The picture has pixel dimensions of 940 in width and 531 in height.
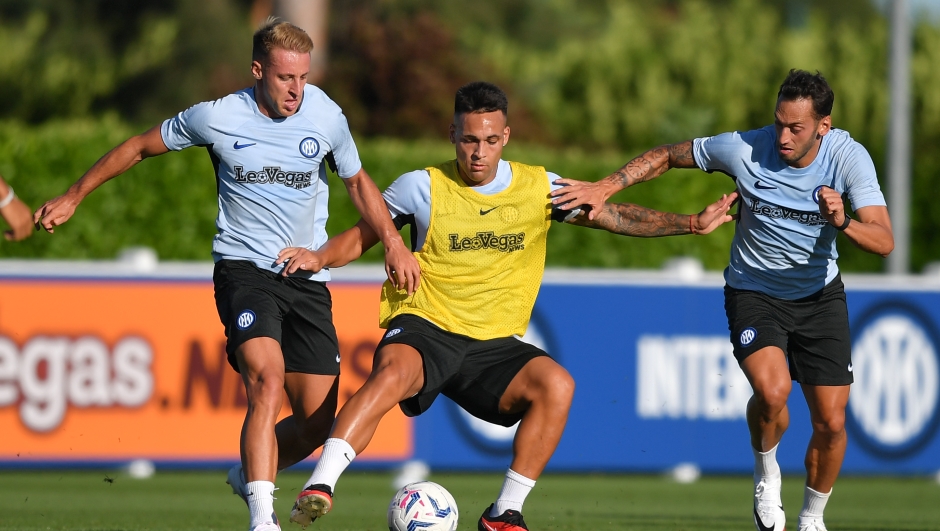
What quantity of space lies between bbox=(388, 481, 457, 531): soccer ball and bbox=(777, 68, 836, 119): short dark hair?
116 inches

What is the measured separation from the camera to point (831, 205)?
7.47 m

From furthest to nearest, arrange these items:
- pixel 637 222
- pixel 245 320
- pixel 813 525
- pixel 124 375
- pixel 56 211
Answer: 1. pixel 124 375
2. pixel 813 525
3. pixel 637 222
4. pixel 56 211
5. pixel 245 320

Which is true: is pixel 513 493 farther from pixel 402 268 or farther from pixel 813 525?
pixel 813 525

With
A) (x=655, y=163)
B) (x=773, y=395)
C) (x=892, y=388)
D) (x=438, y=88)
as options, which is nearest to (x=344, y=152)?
(x=655, y=163)

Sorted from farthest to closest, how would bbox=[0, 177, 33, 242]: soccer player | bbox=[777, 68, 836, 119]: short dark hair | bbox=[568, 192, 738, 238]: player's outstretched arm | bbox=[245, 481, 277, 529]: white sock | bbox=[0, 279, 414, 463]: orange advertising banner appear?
bbox=[0, 279, 414, 463]: orange advertising banner
bbox=[568, 192, 738, 238]: player's outstretched arm
bbox=[777, 68, 836, 119]: short dark hair
bbox=[245, 481, 277, 529]: white sock
bbox=[0, 177, 33, 242]: soccer player

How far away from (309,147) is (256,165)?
0.31 m

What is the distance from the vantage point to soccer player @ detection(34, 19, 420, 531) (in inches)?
292

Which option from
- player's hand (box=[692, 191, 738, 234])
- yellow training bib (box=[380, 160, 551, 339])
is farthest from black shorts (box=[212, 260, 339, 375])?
player's hand (box=[692, 191, 738, 234])

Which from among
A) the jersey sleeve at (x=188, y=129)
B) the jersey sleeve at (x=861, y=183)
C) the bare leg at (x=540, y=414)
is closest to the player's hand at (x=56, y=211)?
the jersey sleeve at (x=188, y=129)

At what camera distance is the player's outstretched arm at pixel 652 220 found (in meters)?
8.02

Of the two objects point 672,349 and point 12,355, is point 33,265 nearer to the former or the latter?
point 12,355

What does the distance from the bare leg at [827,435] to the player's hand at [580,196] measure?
1.75 metres

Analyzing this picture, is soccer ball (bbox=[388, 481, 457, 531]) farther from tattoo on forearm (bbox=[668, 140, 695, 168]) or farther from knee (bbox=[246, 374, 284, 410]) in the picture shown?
tattoo on forearm (bbox=[668, 140, 695, 168])

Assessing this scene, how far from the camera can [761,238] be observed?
8.35 meters
